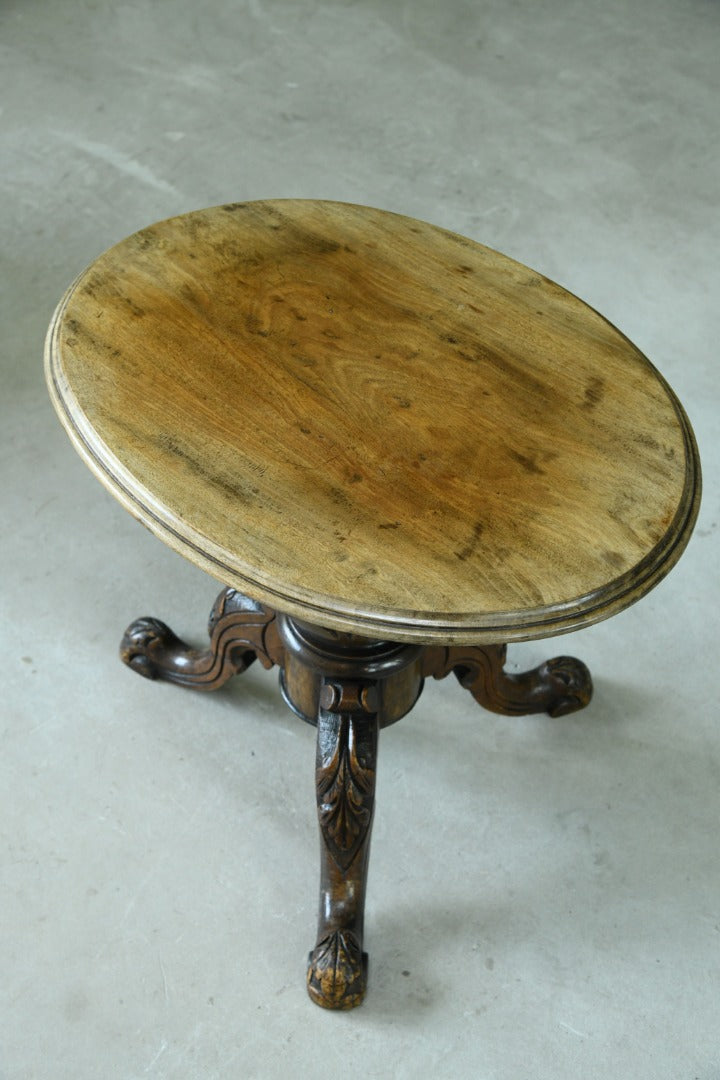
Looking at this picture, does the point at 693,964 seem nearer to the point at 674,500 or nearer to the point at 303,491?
the point at 674,500

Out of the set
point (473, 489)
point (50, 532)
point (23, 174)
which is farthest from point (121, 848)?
point (23, 174)

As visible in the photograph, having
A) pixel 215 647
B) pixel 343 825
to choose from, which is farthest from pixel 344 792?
pixel 215 647

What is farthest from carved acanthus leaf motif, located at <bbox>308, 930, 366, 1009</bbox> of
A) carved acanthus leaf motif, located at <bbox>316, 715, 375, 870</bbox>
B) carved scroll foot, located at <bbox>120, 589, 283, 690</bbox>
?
carved scroll foot, located at <bbox>120, 589, 283, 690</bbox>

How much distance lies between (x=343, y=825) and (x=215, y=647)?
1.11 feet

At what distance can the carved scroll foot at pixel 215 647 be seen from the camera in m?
1.48

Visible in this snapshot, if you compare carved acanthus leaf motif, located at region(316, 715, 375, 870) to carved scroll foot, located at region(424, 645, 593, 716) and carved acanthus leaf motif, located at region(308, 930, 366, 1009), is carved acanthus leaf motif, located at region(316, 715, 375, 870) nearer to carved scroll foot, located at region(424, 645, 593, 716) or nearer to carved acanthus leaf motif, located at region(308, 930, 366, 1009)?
carved acanthus leaf motif, located at region(308, 930, 366, 1009)

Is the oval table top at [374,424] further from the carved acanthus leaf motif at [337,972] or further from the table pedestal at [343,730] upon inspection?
the carved acanthus leaf motif at [337,972]

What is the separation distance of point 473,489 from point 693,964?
72 cm

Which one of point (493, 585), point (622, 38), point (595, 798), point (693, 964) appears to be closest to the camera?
point (493, 585)

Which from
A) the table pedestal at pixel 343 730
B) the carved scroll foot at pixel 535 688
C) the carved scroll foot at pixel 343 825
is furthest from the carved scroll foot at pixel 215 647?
the carved scroll foot at pixel 535 688

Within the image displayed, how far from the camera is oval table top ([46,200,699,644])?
102 cm

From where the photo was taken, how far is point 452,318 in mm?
1315

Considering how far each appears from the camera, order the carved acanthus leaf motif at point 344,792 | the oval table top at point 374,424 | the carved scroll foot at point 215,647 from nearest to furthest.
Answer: the oval table top at point 374,424 < the carved acanthus leaf motif at point 344,792 < the carved scroll foot at point 215,647

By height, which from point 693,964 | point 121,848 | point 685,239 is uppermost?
point 685,239
